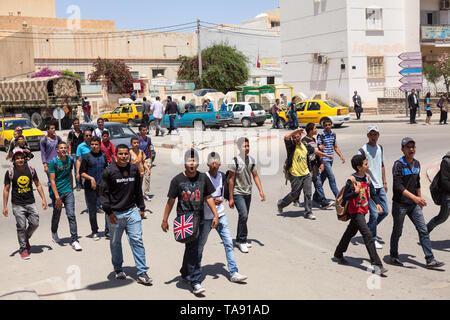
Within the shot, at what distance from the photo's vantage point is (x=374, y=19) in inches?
1566

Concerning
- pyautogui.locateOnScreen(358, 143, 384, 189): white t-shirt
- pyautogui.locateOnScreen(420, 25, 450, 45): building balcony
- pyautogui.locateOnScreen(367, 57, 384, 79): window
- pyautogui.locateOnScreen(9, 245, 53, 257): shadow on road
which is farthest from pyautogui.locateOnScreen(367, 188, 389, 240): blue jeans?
pyautogui.locateOnScreen(420, 25, 450, 45): building balcony

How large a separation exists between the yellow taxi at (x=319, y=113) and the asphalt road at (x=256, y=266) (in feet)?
54.4

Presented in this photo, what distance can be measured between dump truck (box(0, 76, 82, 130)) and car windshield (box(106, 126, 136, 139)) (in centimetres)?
1663

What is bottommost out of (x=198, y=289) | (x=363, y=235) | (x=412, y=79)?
(x=198, y=289)

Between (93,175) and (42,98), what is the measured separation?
27.2m

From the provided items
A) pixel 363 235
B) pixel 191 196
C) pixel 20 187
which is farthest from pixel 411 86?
pixel 191 196

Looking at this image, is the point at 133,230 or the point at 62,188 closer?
the point at 133,230

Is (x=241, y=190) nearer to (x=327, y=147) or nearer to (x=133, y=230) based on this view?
(x=133, y=230)

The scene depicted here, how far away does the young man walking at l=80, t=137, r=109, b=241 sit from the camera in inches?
353

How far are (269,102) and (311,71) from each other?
800 cm

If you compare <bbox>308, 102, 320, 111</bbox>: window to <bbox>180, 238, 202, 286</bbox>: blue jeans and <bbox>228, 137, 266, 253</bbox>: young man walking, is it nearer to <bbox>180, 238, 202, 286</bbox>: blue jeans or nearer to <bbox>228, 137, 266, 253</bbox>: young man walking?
<bbox>228, 137, 266, 253</bbox>: young man walking

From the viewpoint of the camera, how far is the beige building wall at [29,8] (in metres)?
70.0

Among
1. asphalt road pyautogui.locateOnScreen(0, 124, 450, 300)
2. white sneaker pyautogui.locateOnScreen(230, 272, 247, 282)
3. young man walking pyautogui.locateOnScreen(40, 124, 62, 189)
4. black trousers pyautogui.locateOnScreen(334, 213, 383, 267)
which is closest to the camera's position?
asphalt road pyautogui.locateOnScreen(0, 124, 450, 300)
